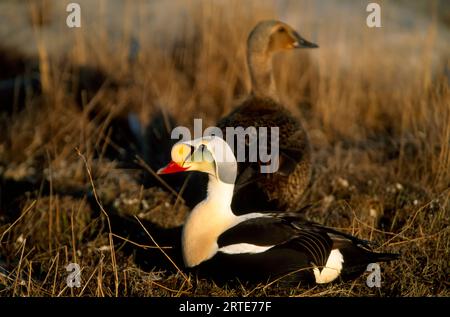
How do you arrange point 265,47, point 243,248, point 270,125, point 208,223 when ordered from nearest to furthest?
point 243,248 → point 208,223 → point 270,125 → point 265,47

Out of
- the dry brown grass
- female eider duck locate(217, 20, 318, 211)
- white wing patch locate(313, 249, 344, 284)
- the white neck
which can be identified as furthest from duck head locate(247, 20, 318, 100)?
white wing patch locate(313, 249, 344, 284)

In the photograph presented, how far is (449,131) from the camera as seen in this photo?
475 cm

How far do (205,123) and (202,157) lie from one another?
267 cm

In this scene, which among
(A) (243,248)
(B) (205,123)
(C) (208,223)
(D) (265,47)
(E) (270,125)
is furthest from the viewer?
(B) (205,123)

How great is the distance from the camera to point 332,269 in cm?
361

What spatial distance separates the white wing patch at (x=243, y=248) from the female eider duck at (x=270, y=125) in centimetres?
73

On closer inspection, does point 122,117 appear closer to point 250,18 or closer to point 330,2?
point 250,18

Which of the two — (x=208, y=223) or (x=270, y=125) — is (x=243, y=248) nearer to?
(x=208, y=223)

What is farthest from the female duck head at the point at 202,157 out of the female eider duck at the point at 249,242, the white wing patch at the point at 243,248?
the white wing patch at the point at 243,248

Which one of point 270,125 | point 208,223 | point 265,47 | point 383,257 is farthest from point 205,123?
point 383,257

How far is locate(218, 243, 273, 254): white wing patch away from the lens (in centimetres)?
355

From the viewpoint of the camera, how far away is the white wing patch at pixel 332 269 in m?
3.60

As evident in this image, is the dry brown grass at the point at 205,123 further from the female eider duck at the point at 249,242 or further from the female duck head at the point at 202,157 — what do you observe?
the female duck head at the point at 202,157

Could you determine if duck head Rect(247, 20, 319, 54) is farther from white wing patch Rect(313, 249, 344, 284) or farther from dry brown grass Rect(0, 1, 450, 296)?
white wing patch Rect(313, 249, 344, 284)
